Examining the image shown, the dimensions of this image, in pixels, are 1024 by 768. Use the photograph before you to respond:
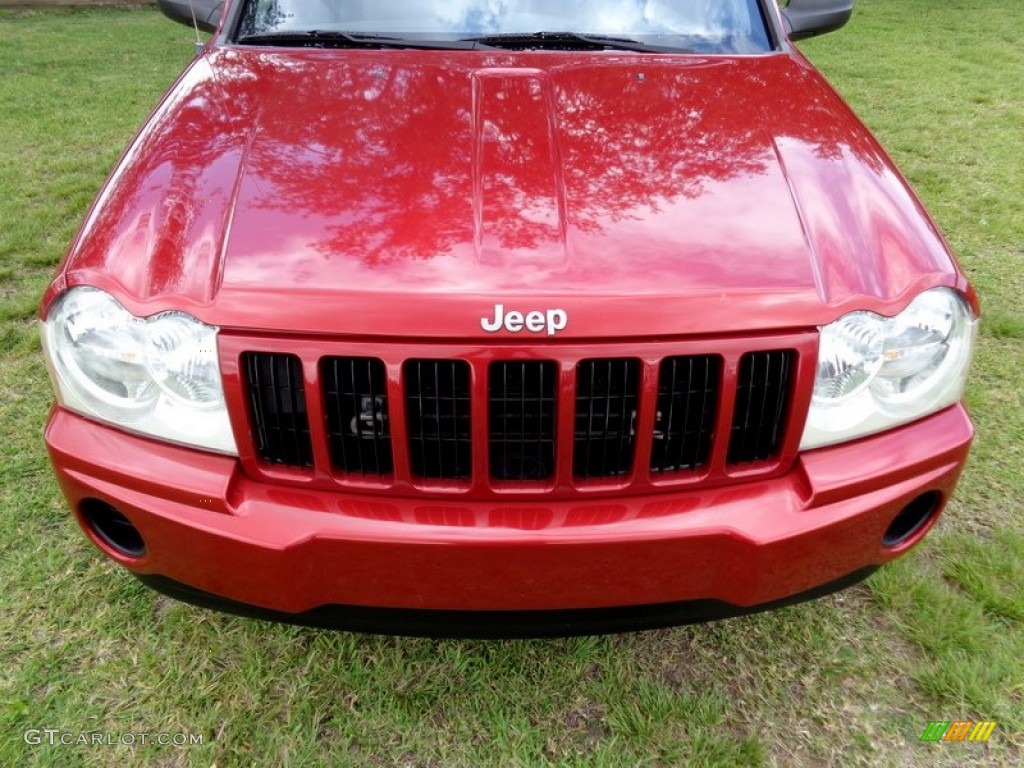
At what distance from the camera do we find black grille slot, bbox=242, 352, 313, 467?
1494 mm

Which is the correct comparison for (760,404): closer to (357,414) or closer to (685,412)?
(685,412)

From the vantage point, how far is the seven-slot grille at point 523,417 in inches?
57.8

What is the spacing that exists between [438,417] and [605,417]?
1.03 feet

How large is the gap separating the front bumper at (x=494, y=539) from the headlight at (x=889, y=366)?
0.06m

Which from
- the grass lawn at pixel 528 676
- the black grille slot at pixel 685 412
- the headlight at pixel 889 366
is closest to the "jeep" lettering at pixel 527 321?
the black grille slot at pixel 685 412

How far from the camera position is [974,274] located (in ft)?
13.6

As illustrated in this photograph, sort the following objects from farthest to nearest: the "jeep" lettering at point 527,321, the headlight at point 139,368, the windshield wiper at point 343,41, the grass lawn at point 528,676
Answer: the windshield wiper at point 343,41 < the grass lawn at point 528,676 < the headlight at point 139,368 < the "jeep" lettering at point 527,321

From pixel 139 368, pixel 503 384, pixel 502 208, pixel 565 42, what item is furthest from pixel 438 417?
pixel 565 42

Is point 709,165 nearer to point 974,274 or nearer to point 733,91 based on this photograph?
point 733,91

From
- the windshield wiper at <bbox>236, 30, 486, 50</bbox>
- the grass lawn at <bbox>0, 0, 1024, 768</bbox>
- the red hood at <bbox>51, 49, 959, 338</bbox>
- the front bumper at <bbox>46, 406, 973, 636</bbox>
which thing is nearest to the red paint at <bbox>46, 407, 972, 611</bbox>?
the front bumper at <bbox>46, 406, 973, 636</bbox>

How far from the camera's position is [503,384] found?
147 cm

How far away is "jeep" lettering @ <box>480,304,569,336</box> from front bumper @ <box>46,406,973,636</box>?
14.1 inches

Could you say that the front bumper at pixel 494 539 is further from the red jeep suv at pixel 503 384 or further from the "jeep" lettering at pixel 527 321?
the "jeep" lettering at pixel 527 321

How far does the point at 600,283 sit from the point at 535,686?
109cm
